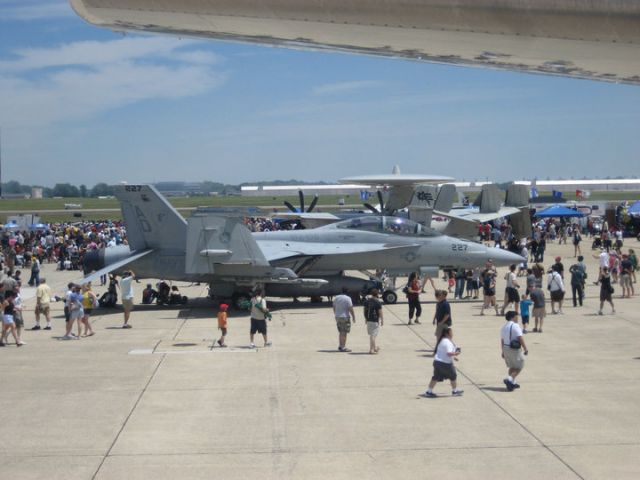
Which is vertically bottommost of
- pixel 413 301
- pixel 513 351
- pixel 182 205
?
pixel 182 205

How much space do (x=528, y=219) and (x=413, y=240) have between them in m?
25.3

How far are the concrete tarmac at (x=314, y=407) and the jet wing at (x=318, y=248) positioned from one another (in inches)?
177

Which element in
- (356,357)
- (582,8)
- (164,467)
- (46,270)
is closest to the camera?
(582,8)

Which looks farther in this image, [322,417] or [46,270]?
[46,270]

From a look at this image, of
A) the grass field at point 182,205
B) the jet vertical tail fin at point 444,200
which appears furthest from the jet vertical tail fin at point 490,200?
the grass field at point 182,205

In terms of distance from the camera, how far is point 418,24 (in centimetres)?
488

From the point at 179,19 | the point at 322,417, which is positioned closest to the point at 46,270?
the point at 322,417

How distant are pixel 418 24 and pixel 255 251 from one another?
16137 millimetres

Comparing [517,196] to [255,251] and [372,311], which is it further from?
[372,311]

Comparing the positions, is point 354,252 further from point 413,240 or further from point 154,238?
point 154,238

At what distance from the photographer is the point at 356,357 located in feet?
47.1

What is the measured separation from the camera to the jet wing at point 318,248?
72.1 ft

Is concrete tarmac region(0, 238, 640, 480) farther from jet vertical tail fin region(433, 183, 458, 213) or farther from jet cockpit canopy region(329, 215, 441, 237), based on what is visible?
jet vertical tail fin region(433, 183, 458, 213)

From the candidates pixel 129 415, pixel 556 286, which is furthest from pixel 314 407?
pixel 556 286
